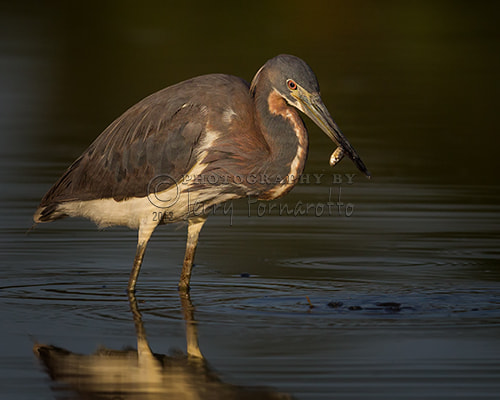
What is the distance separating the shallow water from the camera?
612cm

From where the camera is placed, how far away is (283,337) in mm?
6656

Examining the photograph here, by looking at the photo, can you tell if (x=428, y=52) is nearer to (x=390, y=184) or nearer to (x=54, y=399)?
(x=390, y=184)

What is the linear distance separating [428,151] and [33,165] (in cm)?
469

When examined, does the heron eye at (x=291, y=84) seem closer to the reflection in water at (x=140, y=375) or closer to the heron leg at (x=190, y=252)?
the heron leg at (x=190, y=252)

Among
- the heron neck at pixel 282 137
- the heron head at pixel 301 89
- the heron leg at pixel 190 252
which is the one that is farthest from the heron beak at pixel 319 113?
the heron leg at pixel 190 252

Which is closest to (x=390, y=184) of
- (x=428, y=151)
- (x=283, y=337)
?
(x=428, y=151)

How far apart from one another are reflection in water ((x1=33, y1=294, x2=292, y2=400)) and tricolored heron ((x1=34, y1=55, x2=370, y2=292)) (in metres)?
1.42

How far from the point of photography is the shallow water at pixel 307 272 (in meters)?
6.12

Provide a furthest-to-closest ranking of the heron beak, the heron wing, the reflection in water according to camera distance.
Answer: the heron wing → the heron beak → the reflection in water

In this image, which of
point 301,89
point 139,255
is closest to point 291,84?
point 301,89

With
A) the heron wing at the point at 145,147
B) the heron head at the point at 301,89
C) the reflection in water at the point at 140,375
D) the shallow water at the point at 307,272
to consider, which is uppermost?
the heron head at the point at 301,89

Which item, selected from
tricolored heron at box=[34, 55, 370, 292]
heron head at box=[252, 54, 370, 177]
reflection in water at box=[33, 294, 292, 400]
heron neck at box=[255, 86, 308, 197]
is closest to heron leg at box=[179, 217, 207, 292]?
tricolored heron at box=[34, 55, 370, 292]

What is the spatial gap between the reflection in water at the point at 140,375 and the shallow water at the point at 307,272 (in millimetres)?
22

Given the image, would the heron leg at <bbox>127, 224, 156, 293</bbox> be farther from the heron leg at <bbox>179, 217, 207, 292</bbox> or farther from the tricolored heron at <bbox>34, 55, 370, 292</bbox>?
the heron leg at <bbox>179, 217, 207, 292</bbox>
